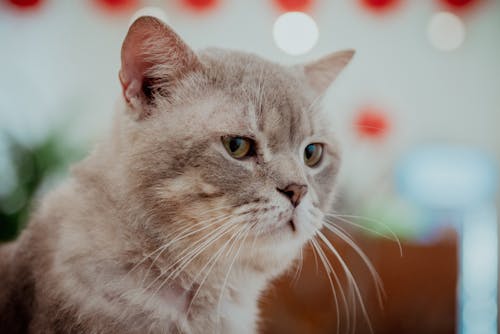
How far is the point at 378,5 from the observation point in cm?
120

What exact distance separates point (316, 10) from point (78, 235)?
2.24ft

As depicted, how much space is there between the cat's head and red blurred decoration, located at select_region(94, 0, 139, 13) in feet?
0.86

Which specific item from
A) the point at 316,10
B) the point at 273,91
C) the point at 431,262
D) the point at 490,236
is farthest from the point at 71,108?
the point at 490,236

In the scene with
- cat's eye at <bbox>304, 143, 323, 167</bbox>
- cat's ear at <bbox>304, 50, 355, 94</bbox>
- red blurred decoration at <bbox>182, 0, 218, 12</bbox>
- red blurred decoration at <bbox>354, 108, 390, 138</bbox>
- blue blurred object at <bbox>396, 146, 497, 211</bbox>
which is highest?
red blurred decoration at <bbox>182, 0, 218, 12</bbox>

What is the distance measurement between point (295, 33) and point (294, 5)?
0.06 m

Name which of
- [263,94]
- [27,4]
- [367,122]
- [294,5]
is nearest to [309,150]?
[263,94]

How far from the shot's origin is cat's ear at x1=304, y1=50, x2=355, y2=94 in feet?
3.45

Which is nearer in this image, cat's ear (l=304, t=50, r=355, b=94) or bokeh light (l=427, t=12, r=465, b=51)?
cat's ear (l=304, t=50, r=355, b=94)

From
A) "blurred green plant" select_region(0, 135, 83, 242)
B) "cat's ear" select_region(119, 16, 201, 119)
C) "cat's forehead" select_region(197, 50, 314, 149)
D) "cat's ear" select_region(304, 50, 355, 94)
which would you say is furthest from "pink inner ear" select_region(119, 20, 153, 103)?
"cat's ear" select_region(304, 50, 355, 94)

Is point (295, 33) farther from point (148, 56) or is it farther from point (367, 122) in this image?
point (148, 56)

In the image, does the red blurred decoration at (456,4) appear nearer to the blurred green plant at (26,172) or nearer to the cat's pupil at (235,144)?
the cat's pupil at (235,144)

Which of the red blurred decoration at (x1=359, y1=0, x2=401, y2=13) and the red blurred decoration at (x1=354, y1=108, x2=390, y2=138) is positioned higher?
the red blurred decoration at (x1=359, y1=0, x2=401, y2=13)

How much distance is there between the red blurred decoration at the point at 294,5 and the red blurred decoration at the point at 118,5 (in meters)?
0.30

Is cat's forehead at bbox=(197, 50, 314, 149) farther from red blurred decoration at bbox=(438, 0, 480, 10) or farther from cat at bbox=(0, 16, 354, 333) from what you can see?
red blurred decoration at bbox=(438, 0, 480, 10)
